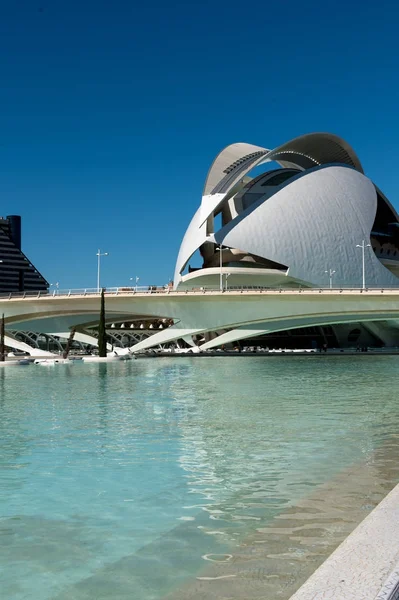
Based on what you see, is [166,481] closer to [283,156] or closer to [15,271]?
[283,156]

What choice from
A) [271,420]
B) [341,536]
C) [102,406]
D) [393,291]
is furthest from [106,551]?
[393,291]

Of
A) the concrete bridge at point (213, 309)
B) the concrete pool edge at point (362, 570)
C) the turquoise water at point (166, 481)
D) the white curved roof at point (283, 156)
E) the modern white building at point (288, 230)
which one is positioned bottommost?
the turquoise water at point (166, 481)

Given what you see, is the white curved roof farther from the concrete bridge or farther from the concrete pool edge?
the concrete pool edge

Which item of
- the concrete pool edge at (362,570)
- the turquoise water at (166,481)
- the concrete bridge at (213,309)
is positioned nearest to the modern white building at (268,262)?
the concrete bridge at (213,309)

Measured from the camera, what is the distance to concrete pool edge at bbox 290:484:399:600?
464 cm

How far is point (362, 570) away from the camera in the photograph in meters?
5.06

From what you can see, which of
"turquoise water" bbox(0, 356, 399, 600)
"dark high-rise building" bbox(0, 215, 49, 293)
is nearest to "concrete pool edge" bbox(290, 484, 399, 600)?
"turquoise water" bbox(0, 356, 399, 600)

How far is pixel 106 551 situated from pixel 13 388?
72.7ft

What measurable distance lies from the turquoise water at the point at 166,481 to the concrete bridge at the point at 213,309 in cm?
2353

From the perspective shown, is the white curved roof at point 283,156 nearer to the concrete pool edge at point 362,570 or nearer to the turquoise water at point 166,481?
the turquoise water at point 166,481

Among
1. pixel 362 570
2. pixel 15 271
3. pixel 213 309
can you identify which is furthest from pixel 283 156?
pixel 15 271

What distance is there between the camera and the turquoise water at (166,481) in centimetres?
666

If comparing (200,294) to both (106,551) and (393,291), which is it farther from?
(106,551)

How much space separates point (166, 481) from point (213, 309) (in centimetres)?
3956
